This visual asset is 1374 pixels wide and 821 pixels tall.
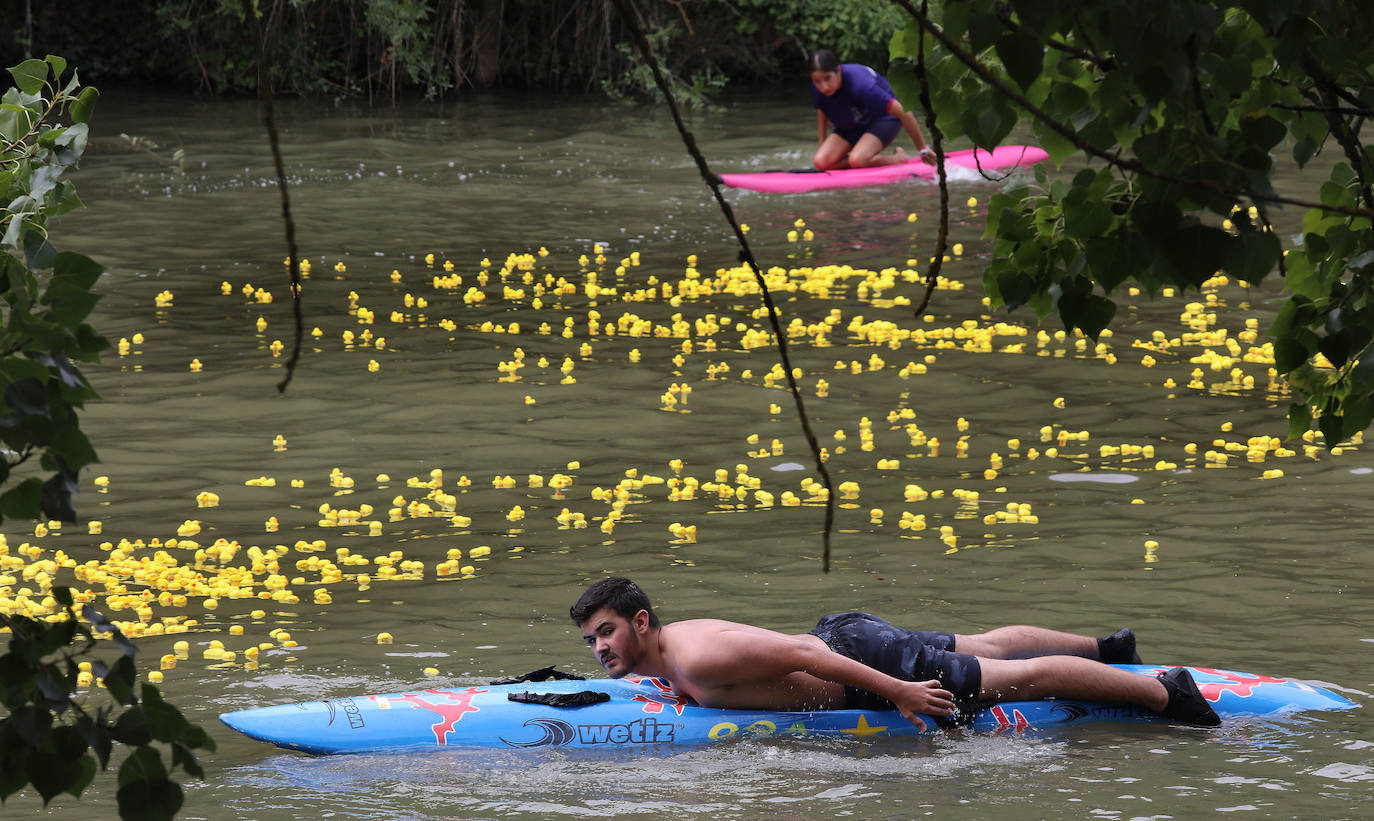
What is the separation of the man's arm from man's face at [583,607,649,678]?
0.35 metres

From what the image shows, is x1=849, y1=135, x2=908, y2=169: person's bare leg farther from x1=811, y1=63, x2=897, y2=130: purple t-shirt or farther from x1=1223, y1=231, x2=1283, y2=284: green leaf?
x1=1223, y1=231, x2=1283, y2=284: green leaf

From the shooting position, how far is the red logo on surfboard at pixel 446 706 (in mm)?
5918

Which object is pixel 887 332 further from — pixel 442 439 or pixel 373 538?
pixel 373 538

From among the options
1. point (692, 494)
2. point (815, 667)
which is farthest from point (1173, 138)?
point (692, 494)

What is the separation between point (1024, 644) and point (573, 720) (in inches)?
71.4

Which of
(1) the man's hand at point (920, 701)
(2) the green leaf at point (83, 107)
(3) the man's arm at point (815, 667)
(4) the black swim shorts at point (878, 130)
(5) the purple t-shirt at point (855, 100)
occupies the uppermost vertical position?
(5) the purple t-shirt at point (855, 100)

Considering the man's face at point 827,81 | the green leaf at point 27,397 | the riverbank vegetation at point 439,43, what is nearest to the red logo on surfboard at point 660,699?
the green leaf at point 27,397

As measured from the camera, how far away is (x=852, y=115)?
1772 centimetres

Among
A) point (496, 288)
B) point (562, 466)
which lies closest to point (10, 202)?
point (562, 466)

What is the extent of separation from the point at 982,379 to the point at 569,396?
2.96 meters

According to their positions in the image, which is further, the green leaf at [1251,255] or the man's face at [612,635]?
the man's face at [612,635]

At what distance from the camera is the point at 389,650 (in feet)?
22.8

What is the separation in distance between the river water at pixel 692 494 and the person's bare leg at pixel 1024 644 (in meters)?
0.37

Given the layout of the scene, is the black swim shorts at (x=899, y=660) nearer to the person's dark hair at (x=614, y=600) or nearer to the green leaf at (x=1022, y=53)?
the person's dark hair at (x=614, y=600)
